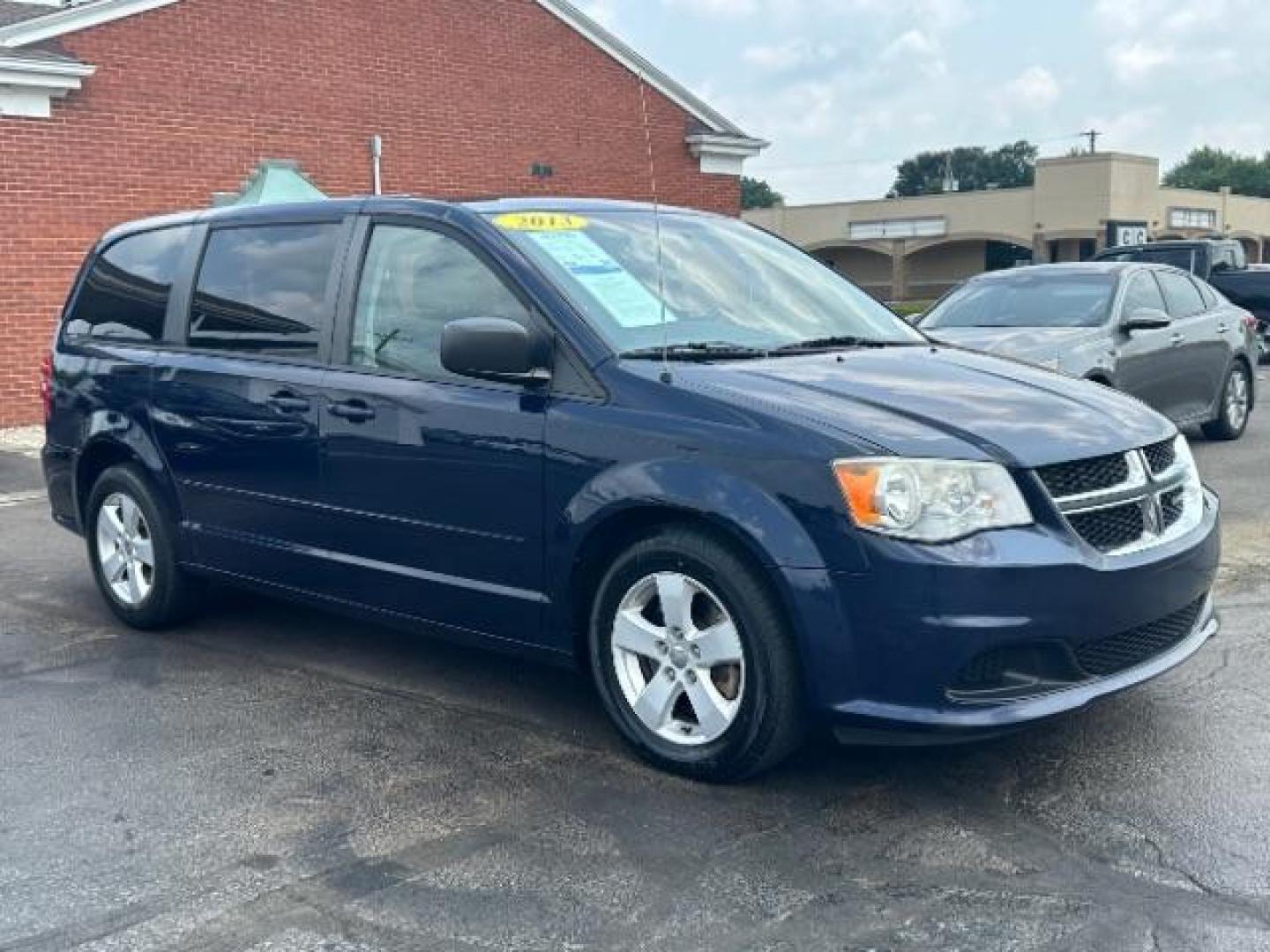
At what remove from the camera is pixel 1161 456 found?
4.38 metres

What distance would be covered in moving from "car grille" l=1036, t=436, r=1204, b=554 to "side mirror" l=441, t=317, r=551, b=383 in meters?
1.58

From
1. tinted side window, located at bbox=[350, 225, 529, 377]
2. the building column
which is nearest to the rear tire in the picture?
tinted side window, located at bbox=[350, 225, 529, 377]

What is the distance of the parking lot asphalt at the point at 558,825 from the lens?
3.28m

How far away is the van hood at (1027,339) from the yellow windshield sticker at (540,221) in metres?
4.39

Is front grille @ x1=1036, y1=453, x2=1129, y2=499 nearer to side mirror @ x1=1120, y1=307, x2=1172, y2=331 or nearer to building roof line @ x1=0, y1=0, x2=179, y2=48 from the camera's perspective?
side mirror @ x1=1120, y1=307, x2=1172, y2=331

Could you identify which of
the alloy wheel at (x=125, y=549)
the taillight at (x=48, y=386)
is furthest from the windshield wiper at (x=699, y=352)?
the taillight at (x=48, y=386)

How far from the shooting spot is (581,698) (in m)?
5.01

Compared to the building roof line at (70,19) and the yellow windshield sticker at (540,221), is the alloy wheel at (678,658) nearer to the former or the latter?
the yellow windshield sticker at (540,221)

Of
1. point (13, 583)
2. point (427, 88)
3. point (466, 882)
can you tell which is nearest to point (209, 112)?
point (427, 88)

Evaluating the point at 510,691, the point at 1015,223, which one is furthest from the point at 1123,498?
the point at 1015,223

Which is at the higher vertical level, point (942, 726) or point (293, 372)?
point (293, 372)

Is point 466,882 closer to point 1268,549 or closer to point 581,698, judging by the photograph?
point 581,698

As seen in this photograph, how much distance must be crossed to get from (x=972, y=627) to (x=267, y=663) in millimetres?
3064

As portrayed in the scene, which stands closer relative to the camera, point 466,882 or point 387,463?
point 466,882
